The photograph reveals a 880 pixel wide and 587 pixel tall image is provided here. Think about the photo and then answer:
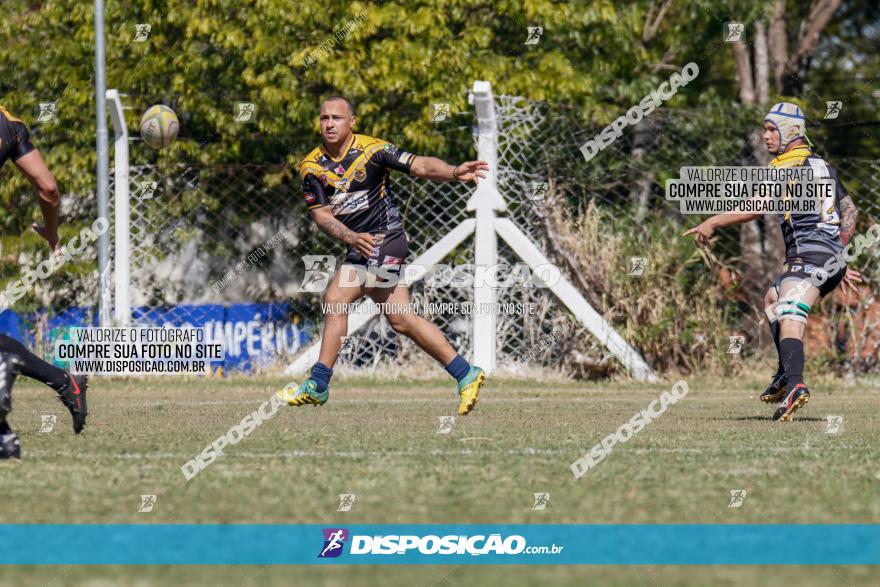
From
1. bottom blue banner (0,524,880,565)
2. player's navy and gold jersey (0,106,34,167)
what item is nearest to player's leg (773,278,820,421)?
bottom blue banner (0,524,880,565)

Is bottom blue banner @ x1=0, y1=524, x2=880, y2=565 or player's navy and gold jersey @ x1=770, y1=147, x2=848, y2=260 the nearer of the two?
bottom blue banner @ x1=0, y1=524, x2=880, y2=565

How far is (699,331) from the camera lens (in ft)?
43.0

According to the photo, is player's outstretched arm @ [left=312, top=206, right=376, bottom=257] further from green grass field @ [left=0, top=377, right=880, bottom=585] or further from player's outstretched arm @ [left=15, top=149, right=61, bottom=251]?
player's outstretched arm @ [left=15, top=149, right=61, bottom=251]

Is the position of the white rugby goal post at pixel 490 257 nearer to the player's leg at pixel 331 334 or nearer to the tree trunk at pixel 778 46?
the player's leg at pixel 331 334

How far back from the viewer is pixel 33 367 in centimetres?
677

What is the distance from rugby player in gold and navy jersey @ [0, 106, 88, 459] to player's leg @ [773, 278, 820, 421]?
4281mm

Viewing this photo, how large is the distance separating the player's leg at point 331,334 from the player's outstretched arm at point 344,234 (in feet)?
0.86

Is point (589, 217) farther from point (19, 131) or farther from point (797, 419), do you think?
point (19, 131)

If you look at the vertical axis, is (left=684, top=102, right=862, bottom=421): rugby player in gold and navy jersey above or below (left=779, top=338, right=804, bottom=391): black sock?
above

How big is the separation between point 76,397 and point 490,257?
6238 mm

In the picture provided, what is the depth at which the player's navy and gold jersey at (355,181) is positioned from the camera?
8.68 m

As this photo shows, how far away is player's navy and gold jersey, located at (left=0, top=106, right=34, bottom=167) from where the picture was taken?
6.61 meters

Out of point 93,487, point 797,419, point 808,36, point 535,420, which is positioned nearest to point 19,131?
point 93,487

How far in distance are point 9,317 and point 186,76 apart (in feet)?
11.2
